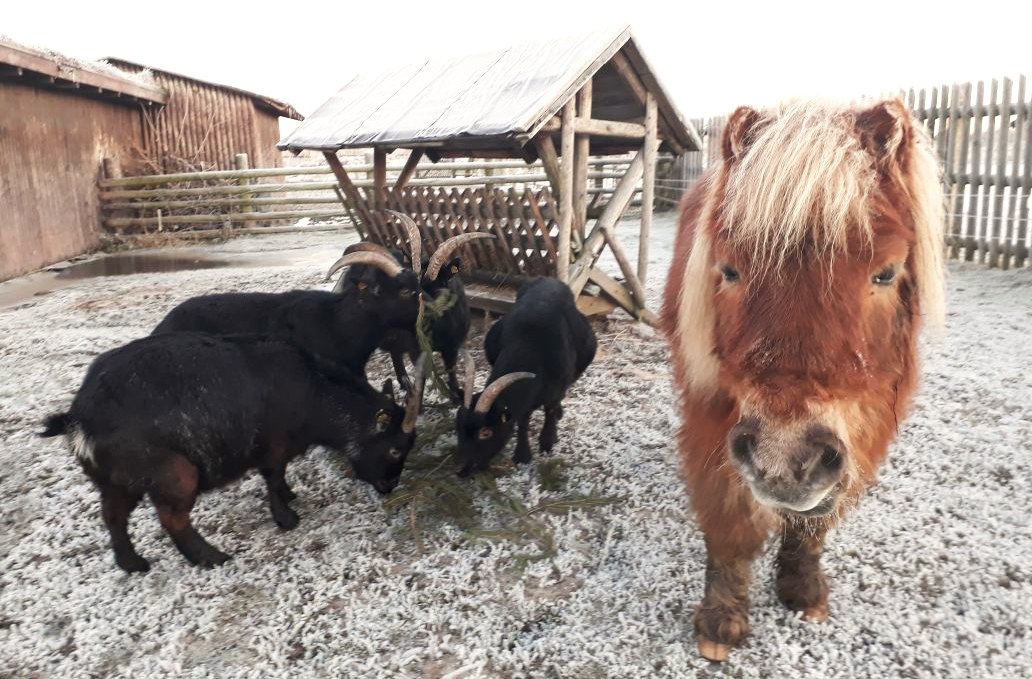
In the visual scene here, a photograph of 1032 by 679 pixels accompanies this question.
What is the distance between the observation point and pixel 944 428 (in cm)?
421

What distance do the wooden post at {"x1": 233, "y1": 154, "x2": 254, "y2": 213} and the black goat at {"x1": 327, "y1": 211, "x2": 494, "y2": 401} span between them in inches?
456

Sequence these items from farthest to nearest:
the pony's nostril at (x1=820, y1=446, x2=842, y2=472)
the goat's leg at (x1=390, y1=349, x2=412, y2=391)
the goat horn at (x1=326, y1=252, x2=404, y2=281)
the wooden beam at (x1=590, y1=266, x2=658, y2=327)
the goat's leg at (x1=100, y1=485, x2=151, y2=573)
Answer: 1. the wooden beam at (x1=590, y1=266, x2=658, y2=327)
2. the goat's leg at (x1=390, y1=349, x2=412, y2=391)
3. the goat horn at (x1=326, y1=252, x2=404, y2=281)
4. the goat's leg at (x1=100, y1=485, x2=151, y2=573)
5. the pony's nostril at (x1=820, y1=446, x2=842, y2=472)

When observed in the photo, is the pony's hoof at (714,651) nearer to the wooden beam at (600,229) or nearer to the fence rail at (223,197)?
the wooden beam at (600,229)

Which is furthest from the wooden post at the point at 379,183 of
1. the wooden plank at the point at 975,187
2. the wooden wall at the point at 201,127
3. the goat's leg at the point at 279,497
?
the wooden wall at the point at 201,127

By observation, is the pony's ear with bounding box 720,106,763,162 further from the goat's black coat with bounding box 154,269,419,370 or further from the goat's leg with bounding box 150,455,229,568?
the goat's black coat with bounding box 154,269,419,370

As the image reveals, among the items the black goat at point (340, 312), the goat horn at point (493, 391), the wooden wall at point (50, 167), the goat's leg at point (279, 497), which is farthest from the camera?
the wooden wall at point (50, 167)

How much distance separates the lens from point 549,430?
4363 mm

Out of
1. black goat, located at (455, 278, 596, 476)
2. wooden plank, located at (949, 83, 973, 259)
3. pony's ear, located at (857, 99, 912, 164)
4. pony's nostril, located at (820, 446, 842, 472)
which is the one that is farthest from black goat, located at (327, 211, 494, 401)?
wooden plank, located at (949, 83, 973, 259)

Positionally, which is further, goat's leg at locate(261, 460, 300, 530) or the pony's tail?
goat's leg at locate(261, 460, 300, 530)

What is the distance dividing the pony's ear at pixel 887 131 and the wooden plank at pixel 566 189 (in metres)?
4.12

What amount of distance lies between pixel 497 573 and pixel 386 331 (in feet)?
7.65

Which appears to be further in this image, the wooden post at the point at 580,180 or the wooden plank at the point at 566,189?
the wooden post at the point at 580,180

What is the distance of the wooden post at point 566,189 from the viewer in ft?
19.2

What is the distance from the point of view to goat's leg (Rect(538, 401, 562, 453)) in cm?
436
